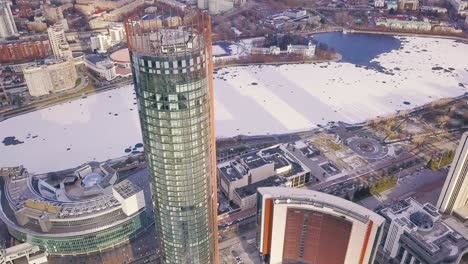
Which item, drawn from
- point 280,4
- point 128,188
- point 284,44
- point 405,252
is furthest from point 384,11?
point 128,188

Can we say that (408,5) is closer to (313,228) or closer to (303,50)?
(303,50)

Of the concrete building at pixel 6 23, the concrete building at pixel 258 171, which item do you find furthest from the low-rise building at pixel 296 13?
the concrete building at pixel 6 23

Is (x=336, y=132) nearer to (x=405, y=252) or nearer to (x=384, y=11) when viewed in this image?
(x=405, y=252)

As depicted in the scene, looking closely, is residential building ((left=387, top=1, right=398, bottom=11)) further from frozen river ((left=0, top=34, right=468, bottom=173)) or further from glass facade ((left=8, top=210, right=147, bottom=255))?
glass facade ((left=8, top=210, right=147, bottom=255))

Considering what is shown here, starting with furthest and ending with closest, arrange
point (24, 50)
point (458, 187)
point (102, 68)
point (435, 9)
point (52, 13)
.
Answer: point (435, 9) → point (52, 13) → point (24, 50) → point (102, 68) → point (458, 187)

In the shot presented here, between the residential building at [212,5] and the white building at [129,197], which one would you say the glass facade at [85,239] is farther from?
the residential building at [212,5]

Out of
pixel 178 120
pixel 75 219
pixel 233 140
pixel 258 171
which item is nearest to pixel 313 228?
pixel 258 171
